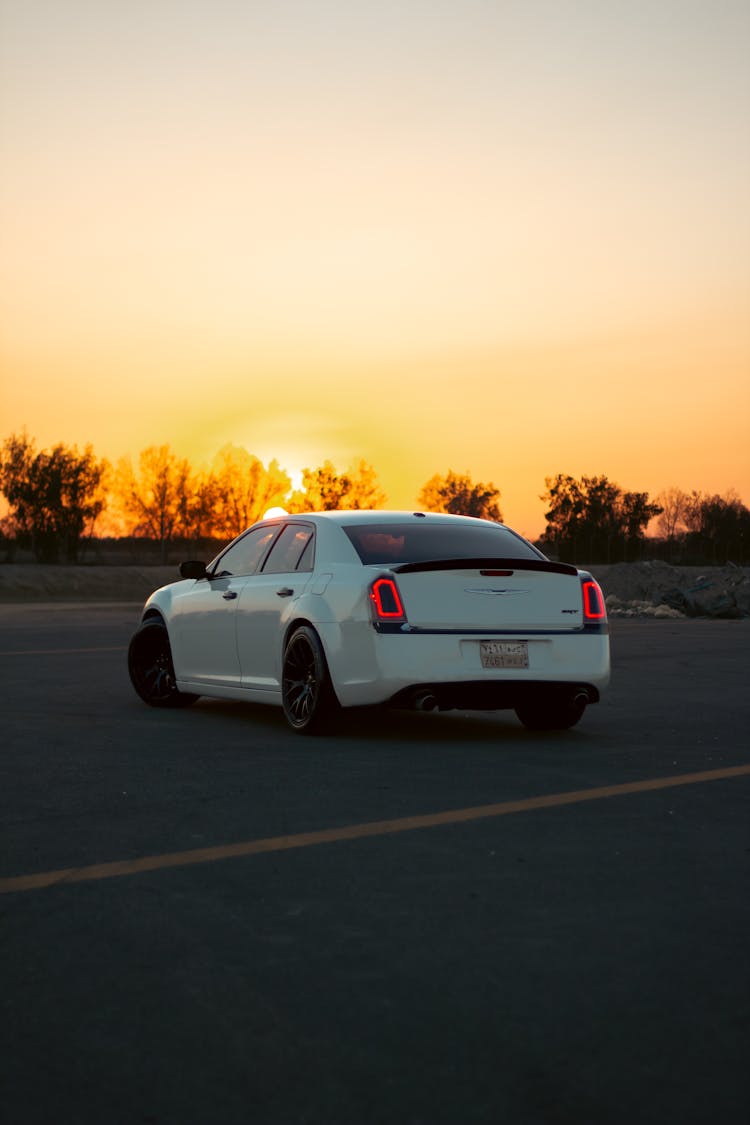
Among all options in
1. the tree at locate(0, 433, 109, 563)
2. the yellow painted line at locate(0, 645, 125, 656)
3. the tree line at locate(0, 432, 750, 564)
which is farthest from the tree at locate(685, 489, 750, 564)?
the yellow painted line at locate(0, 645, 125, 656)

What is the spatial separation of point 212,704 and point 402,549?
3.51 meters

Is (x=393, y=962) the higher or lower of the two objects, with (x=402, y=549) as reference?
lower

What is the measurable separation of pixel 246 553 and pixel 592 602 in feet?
10.2

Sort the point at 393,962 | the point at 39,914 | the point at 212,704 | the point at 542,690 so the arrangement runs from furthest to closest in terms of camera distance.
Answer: the point at 212,704 → the point at 542,690 → the point at 39,914 → the point at 393,962

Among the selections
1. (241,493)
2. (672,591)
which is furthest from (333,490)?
(672,591)

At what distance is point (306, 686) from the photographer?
1037cm

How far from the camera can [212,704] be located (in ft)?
43.5

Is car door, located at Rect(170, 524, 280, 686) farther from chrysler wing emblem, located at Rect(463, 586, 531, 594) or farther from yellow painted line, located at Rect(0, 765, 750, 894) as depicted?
yellow painted line, located at Rect(0, 765, 750, 894)

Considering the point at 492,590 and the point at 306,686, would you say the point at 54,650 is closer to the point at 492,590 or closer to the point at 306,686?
the point at 306,686

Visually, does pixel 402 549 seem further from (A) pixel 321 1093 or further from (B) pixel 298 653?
(A) pixel 321 1093

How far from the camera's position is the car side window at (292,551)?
11.0 metres

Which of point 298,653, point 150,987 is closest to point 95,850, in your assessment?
point 150,987

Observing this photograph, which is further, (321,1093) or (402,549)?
(402,549)

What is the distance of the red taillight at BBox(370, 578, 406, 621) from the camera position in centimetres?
979
